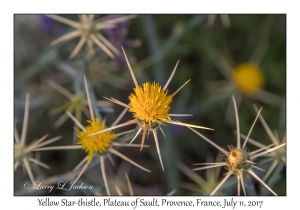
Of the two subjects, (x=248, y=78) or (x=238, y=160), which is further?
(x=248, y=78)

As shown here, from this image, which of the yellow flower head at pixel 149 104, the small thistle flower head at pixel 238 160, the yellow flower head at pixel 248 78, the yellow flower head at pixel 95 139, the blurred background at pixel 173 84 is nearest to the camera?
the yellow flower head at pixel 149 104

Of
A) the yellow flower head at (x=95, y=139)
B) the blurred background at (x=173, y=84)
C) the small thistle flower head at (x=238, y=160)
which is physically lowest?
the small thistle flower head at (x=238, y=160)

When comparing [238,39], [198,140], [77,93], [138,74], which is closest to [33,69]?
[77,93]

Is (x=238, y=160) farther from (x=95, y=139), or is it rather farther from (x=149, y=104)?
(x=95, y=139)

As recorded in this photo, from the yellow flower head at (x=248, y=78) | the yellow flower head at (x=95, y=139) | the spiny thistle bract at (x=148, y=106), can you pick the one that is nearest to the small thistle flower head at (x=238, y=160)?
the spiny thistle bract at (x=148, y=106)

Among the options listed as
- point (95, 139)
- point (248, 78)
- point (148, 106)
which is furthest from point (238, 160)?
point (248, 78)

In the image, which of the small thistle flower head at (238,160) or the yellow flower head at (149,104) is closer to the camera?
the yellow flower head at (149,104)

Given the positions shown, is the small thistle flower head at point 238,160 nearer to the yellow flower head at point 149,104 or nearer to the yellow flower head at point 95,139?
the yellow flower head at point 149,104
